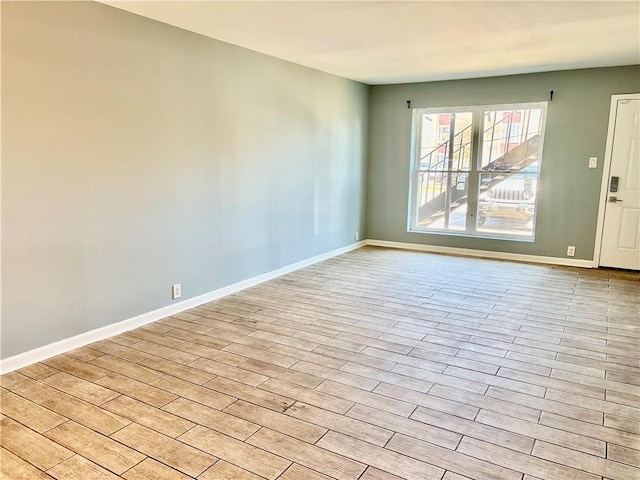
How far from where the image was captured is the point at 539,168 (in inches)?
226

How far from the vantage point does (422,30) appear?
3.61 m

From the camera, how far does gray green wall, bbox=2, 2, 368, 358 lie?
8.98 ft

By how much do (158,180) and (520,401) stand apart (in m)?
2.96

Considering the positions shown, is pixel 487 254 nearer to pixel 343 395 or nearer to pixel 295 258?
pixel 295 258

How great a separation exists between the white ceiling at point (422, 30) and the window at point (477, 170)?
0.94m

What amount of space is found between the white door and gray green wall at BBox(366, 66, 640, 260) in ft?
0.42

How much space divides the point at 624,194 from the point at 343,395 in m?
4.64

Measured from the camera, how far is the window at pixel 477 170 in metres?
5.88

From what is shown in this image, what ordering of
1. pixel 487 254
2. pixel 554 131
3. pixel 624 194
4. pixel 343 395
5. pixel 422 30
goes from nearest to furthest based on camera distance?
pixel 343 395 < pixel 422 30 < pixel 624 194 < pixel 554 131 < pixel 487 254

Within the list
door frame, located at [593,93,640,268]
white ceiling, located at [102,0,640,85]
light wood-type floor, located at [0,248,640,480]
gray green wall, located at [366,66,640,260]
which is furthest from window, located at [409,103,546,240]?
light wood-type floor, located at [0,248,640,480]

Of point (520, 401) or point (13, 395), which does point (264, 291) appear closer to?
point (13, 395)

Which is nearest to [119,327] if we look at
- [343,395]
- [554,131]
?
[343,395]

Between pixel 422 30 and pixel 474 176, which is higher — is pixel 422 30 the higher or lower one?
the higher one

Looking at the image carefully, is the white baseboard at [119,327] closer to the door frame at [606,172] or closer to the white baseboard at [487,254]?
the white baseboard at [487,254]
